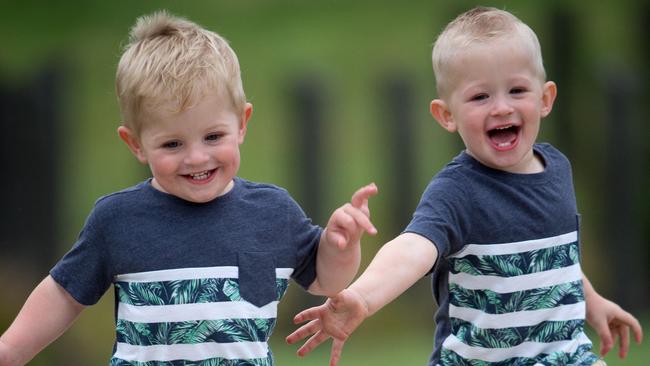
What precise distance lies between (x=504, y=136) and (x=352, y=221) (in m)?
0.71

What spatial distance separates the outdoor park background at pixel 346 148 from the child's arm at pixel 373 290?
12.6ft

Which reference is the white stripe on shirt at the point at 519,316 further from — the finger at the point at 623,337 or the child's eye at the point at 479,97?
the child's eye at the point at 479,97

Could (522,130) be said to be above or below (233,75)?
below

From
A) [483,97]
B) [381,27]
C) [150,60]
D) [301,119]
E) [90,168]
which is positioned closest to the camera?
[150,60]

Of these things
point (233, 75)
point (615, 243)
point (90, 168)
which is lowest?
point (615, 243)

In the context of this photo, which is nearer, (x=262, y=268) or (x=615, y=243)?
(x=262, y=268)

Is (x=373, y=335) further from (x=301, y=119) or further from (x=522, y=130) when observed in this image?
(x=522, y=130)

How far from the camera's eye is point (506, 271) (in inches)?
157

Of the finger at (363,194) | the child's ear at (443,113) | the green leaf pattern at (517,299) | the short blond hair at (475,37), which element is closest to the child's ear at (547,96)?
the short blond hair at (475,37)

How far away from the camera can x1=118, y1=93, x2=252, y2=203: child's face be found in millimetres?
3697

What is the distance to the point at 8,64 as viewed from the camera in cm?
900

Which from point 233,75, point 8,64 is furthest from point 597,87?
point 233,75

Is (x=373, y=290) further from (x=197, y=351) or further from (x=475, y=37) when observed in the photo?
(x=475, y=37)

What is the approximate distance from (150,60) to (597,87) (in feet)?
17.5
